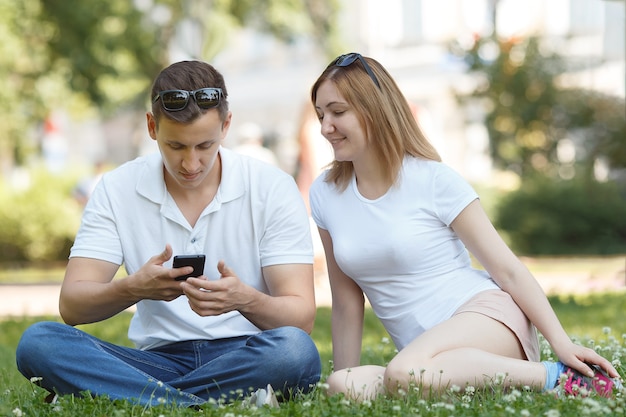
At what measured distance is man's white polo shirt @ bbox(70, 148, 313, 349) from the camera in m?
4.26

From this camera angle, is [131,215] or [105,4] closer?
[131,215]

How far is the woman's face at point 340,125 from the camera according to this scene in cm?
429

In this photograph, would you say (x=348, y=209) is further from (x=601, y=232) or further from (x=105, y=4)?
(x=601, y=232)

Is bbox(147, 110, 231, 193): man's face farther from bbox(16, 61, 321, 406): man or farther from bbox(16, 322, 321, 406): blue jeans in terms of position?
bbox(16, 322, 321, 406): blue jeans

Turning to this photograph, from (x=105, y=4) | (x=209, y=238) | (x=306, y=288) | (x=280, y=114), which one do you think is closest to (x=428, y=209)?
(x=306, y=288)

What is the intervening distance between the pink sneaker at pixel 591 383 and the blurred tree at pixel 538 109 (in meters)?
14.8

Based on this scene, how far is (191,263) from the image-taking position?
12.7 ft

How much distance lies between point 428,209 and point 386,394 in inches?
32.2

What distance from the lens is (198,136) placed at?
4066 millimetres

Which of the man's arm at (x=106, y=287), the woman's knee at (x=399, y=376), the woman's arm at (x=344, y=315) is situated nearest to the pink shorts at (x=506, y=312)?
the woman's knee at (x=399, y=376)

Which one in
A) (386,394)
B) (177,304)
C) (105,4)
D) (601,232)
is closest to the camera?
(386,394)

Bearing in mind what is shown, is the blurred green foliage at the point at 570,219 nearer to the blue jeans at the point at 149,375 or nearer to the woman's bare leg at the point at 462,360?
the woman's bare leg at the point at 462,360

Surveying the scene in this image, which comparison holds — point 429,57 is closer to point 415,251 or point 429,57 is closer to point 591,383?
point 415,251

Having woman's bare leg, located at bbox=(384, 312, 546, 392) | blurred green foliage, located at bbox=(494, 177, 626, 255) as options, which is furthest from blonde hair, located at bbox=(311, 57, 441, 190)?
blurred green foliage, located at bbox=(494, 177, 626, 255)
